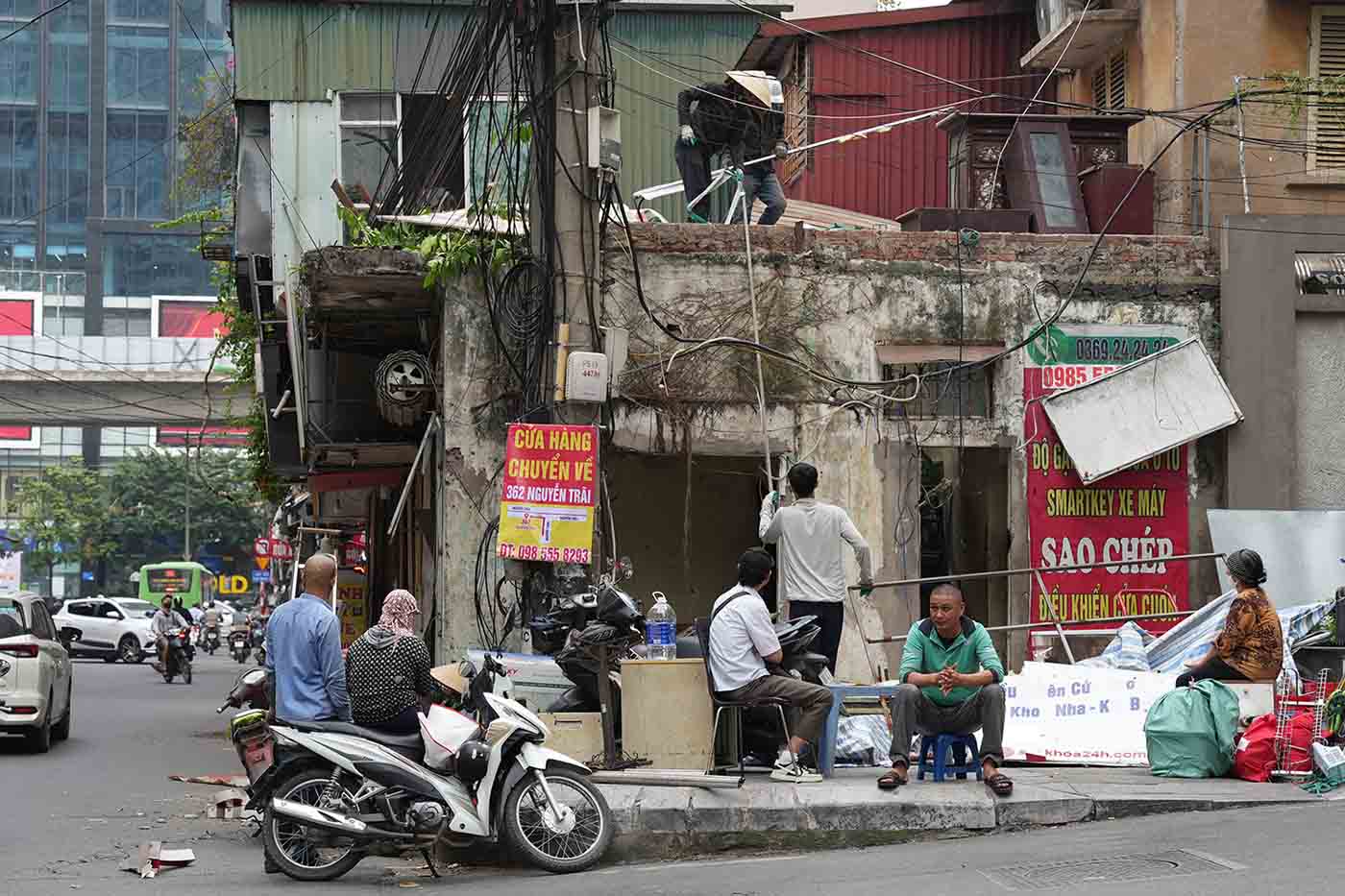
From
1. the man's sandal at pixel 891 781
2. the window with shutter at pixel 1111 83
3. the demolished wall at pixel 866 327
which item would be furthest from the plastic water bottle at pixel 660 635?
the window with shutter at pixel 1111 83

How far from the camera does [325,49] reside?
69.1 feet

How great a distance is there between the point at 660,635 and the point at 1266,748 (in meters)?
3.84

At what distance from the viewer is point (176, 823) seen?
11617 mm

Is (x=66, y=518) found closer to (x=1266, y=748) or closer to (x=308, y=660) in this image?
(x=308, y=660)

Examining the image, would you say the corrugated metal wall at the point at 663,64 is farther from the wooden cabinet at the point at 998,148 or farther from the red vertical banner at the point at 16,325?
the red vertical banner at the point at 16,325

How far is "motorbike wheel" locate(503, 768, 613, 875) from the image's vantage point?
29.6 feet

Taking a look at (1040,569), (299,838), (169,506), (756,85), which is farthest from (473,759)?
(169,506)

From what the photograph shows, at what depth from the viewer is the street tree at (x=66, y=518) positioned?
77688mm

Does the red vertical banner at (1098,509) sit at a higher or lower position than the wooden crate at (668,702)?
higher

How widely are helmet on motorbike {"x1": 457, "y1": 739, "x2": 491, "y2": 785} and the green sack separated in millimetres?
Answer: 4359

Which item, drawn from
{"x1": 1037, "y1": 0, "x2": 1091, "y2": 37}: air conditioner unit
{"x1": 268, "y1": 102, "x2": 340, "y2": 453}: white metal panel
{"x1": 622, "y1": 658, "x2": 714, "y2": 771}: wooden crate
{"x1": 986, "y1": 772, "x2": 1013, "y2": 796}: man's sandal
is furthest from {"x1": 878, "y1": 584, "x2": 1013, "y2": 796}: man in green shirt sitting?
{"x1": 268, "y1": 102, "x2": 340, "y2": 453}: white metal panel

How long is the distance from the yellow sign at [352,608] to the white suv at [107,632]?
2424cm

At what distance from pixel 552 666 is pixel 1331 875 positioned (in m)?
5.35

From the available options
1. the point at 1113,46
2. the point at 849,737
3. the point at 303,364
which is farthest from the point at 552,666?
the point at 1113,46
